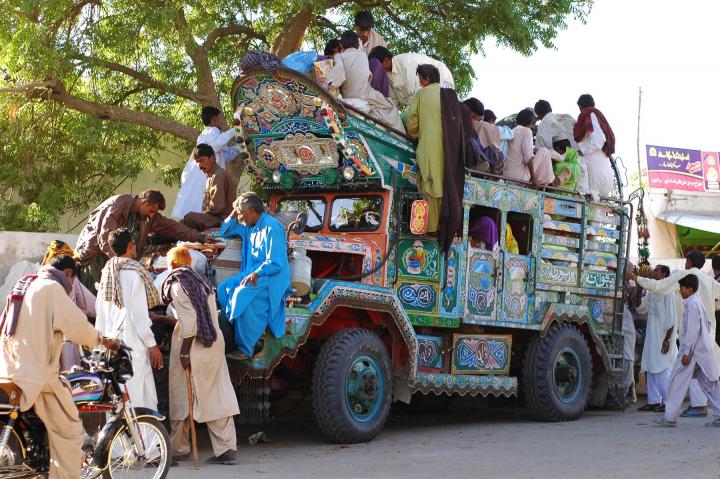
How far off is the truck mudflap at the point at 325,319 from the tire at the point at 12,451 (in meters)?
2.49

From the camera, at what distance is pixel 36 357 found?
605 centimetres

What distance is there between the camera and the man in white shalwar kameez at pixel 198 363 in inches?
312

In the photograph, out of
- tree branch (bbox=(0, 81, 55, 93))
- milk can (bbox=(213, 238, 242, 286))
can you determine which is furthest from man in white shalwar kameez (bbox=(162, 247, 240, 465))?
tree branch (bbox=(0, 81, 55, 93))

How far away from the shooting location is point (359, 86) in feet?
32.9

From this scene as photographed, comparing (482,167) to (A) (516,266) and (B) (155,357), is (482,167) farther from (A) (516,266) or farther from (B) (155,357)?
(B) (155,357)

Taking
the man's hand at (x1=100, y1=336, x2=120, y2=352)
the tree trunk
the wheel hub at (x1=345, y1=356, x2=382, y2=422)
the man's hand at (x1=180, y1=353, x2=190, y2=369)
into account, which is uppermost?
the tree trunk

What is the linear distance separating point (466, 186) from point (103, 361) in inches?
187

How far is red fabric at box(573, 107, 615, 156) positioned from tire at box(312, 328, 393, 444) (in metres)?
4.30

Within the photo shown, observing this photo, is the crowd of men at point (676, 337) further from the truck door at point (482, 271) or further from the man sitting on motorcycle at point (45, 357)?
the man sitting on motorcycle at point (45, 357)

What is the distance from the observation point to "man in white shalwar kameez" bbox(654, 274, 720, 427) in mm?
10734

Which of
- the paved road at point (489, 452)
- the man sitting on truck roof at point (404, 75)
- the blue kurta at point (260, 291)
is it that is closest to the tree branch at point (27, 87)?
the man sitting on truck roof at point (404, 75)

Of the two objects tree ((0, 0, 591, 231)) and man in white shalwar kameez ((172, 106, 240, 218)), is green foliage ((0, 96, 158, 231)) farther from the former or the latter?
man in white shalwar kameez ((172, 106, 240, 218))

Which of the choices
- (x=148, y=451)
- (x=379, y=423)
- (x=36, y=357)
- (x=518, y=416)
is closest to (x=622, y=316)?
(x=518, y=416)

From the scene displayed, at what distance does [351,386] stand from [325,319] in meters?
0.64
